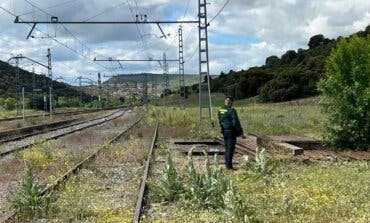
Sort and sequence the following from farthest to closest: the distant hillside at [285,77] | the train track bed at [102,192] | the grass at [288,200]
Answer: the distant hillside at [285,77]
the train track bed at [102,192]
the grass at [288,200]

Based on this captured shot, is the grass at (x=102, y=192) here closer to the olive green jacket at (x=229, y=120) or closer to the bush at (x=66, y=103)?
the olive green jacket at (x=229, y=120)

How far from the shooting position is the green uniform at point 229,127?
14.1 m

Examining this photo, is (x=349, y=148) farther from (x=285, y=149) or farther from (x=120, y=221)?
(x=120, y=221)

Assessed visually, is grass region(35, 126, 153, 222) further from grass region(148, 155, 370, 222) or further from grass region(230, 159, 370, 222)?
grass region(230, 159, 370, 222)

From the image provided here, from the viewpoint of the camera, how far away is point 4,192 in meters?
12.0

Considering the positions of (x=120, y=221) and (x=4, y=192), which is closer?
(x=120, y=221)

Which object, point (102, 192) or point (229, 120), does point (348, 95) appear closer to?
point (229, 120)

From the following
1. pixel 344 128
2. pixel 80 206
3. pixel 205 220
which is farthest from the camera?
pixel 344 128

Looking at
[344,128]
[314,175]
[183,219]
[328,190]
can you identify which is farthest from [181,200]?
[344,128]

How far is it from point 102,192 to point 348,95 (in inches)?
346

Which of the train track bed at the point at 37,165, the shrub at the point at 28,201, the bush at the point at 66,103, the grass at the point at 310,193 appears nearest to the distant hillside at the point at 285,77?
the bush at the point at 66,103

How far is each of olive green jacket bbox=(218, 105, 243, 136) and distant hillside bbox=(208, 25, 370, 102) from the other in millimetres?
39359

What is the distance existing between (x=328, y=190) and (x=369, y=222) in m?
2.42

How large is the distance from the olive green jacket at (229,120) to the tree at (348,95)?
4583 millimetres
